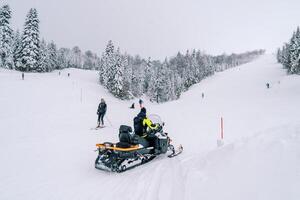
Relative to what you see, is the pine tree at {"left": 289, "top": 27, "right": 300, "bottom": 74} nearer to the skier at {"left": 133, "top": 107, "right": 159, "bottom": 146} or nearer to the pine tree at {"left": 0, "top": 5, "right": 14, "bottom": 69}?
the skier at {"left": 133, "top": 107, "right": 159, "bottom": 146}

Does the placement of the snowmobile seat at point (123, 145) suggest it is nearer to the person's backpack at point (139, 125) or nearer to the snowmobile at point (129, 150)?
the snowmobile at point (129, 150)

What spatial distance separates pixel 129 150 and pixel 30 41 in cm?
5169

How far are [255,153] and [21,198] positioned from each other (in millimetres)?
5535

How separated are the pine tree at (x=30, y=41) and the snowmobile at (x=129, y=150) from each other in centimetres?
5024

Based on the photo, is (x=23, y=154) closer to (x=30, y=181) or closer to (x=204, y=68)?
(x=30, y=181)

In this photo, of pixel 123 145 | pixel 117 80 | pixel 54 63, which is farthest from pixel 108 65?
pixel 123 145

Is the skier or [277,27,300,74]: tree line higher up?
[277,27,300,74]: tree line

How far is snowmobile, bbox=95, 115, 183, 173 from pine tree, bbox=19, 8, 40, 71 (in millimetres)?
50242

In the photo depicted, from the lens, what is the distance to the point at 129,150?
775 cm

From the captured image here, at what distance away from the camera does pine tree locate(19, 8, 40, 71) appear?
50438 mm

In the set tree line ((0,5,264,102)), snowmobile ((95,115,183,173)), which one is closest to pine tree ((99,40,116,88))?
tree line ((0,5,264,102))

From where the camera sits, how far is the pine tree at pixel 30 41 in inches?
1986

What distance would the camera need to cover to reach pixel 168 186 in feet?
18.6

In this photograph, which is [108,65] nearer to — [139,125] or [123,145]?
[139,125]
